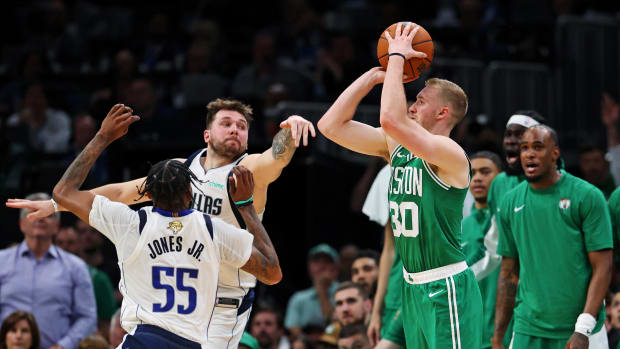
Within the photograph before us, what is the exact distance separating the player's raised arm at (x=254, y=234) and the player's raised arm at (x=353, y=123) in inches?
36.2

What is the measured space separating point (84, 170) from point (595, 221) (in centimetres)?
355

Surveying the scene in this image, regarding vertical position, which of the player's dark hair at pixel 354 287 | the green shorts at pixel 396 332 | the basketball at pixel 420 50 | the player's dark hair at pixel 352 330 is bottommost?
the player's dark hair at pixel 352 330

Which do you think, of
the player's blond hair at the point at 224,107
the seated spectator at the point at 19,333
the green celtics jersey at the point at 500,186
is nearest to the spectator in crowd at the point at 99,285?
the seated spectator at the point at 19,333

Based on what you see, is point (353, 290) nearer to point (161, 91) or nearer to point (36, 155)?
point (36, 155)

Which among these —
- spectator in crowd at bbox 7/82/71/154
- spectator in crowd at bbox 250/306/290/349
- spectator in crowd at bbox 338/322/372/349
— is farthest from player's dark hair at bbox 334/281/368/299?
spectator in crowd at bbox 7/82/71/154

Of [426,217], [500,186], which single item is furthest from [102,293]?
[426,217]

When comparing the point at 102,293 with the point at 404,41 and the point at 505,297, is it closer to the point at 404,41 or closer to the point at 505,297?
the point at 505,297

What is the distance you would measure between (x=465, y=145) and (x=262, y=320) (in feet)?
9.95

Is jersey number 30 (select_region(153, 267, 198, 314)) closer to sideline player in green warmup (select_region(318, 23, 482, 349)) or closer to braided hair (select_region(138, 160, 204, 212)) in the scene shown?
braided hair (select_region(138, 160, 204, 212))

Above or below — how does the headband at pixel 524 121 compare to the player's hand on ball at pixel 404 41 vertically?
below

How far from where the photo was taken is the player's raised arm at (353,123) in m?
6.64

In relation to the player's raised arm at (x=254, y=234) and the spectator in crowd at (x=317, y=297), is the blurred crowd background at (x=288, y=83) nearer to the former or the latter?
the spectator in crowd at (x=317, y=297)

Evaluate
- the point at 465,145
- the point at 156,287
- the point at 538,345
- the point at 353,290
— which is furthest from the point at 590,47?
the point at 156,287

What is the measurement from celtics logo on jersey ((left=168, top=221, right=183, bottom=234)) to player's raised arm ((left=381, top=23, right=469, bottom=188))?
1399mm
